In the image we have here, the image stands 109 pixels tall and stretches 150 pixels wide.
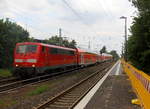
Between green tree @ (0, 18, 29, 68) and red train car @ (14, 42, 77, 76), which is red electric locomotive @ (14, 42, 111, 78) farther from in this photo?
green tree @ (0, 18, 29, 68)

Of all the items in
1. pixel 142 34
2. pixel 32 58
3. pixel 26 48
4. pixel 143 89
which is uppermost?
pixel 142 34

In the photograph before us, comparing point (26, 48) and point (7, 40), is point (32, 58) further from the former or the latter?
point (7, 40)

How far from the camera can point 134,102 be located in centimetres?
996

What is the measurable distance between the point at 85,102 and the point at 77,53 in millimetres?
22861

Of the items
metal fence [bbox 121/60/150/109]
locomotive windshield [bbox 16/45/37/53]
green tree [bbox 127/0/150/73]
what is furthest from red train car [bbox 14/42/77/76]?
metal fence [bbox 121/60/150/109]

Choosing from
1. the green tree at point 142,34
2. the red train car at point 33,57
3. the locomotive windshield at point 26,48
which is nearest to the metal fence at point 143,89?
the green tree at point 142,34

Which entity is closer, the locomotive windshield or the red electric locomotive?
the red electric locomotive

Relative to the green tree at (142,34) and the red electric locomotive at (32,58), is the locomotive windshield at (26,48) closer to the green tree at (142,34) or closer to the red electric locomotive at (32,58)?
the red electric locomotive at (32,58)

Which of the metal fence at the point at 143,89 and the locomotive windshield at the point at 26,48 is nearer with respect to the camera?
the metal fence at the point at 143,89

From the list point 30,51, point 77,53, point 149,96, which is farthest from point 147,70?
point 77,53

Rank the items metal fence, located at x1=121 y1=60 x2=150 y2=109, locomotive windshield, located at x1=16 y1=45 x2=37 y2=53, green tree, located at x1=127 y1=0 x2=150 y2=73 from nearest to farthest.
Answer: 1. metal fence, located at x1=121 y1=60 x2=150 y2=109
2. green tree, located at x1=127 y1=0 x2=150 y2=73
3. locomotive windshield, located at x1=16 y1=45 x2=37 y2=53

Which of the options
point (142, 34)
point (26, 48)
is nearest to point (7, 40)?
point (26, 48)

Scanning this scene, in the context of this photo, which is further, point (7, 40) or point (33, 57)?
point (7, 40)

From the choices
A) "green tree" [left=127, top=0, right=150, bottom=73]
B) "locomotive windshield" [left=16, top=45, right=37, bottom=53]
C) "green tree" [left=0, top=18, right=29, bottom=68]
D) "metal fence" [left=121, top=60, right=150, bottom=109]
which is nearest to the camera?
"metal fence" [left=121, top=60, right=150, bottom=109]
